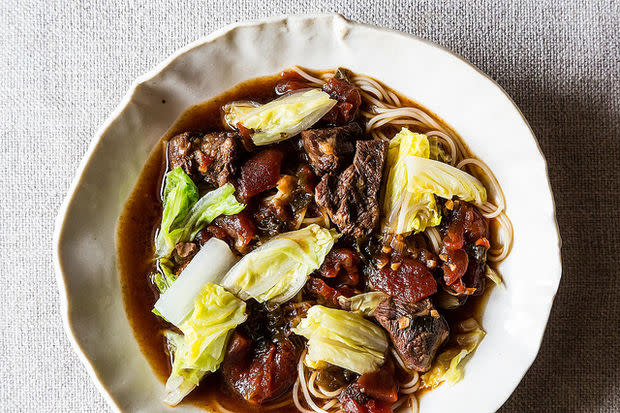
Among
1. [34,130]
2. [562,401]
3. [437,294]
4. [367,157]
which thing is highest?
[34,130]

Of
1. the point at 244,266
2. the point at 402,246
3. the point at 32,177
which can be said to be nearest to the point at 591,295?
the point at 402,246

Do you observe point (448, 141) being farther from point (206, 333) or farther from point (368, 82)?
point (206, 333)

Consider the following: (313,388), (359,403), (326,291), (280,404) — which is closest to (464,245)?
(326,291)

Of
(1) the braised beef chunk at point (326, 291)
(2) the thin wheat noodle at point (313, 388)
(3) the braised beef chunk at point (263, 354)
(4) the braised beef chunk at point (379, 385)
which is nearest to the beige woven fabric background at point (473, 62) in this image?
(4) the braised beef chunk at point (379, 385)

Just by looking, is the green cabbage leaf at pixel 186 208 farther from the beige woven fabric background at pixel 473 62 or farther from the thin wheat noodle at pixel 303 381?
the thin wheat noodle at pixel 303 381

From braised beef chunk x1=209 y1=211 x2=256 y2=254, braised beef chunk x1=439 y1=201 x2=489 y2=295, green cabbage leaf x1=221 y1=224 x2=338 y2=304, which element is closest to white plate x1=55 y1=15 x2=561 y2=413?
braised beef chunk x1=439 y1=201 x2=489 y2=295

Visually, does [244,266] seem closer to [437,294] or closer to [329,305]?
[329,305]

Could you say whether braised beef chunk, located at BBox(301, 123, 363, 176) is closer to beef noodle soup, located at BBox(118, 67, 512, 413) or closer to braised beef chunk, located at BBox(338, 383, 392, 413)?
beef noodle soup, located at BBox(118, 67, 512, 413)
